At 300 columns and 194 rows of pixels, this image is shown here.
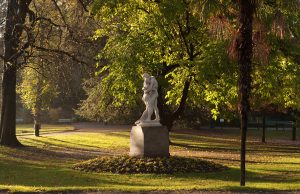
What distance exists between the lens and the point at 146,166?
18172mm

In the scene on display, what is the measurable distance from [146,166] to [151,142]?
1.24 meters

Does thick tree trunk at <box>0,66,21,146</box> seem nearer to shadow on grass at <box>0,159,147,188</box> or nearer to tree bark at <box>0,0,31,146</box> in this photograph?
tree bark at <box>0,0,31,146</box>

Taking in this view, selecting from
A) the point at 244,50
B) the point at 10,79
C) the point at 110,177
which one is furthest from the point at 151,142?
the point at 10,79

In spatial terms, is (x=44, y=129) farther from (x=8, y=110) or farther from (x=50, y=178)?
(x=50, y=178)

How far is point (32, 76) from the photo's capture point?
32656mm

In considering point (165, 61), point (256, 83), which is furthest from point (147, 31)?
point (256, 83)

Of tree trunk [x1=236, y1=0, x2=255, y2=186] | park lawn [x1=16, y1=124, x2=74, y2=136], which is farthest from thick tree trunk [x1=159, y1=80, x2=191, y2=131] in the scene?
park lawn [x1=16, y1=124, x2=74, y2=136]

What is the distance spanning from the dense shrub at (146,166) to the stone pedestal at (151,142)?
33cm

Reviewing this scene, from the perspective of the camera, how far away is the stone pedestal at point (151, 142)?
1905 centimetres

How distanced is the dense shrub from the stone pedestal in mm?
330

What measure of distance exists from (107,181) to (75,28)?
1374 cm

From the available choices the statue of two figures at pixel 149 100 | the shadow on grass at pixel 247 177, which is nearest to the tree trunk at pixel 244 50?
the shadow on grass at pixel 247 177

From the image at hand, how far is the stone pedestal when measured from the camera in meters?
19.0

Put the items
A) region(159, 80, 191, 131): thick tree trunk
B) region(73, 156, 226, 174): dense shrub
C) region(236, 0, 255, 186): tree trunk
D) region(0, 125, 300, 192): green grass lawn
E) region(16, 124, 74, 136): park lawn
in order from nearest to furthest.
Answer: region(236, 0, 255, 186): tree trunk, region(0, 125, 300, 192): green grass lawn, region(73, 156, 226, 174): dense shrub, region(159, 80, 191, 131): thick tree trunk, region(16, 124, 74, 136): park lawn
